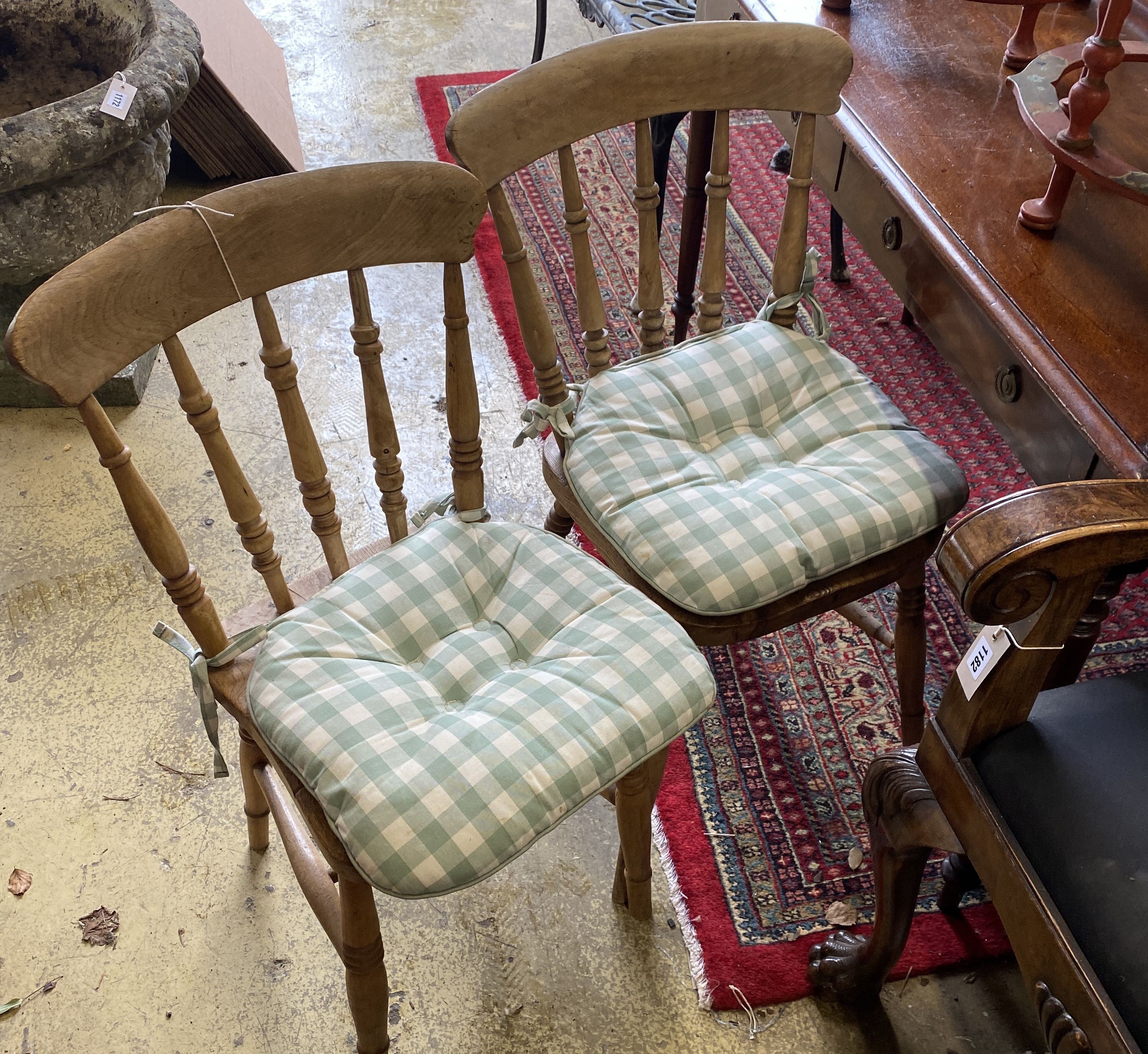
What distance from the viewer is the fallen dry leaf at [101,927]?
1.46m

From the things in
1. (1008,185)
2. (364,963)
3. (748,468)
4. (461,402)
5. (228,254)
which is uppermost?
(228,254)

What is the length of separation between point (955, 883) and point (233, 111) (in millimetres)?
2590

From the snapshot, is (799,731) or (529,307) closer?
(529,307)

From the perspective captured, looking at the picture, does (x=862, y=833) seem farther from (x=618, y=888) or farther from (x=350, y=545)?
(x=350, y=545)

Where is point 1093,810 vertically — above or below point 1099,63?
below

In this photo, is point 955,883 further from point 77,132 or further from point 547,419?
point 77,132

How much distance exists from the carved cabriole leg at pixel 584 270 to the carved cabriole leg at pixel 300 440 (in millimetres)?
416

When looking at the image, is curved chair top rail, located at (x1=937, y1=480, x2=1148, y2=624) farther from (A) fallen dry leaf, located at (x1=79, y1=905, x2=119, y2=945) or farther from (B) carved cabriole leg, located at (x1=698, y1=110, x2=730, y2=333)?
(A) fallen dry leaf, located at (x1=79, y1=905, x2=119, y2=945)

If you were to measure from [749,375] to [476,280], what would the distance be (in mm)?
1427

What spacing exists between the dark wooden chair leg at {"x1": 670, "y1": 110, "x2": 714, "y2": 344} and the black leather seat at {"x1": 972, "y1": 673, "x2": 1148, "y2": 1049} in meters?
1.13

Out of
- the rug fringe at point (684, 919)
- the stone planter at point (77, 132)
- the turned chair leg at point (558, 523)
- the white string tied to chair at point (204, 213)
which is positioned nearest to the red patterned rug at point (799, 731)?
the rug fringe at point (684, 919)

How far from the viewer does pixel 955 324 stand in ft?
4.33

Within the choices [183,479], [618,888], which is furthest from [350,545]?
[618,888]

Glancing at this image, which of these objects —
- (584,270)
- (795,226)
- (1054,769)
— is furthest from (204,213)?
(1054,769)
